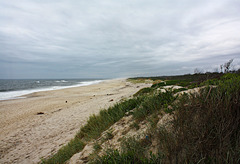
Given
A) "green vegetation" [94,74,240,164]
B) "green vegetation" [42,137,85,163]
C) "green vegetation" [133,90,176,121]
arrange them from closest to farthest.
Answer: "green vegetation" [94,74,240,164]
"green vegetation" [42,137,85,163]
"green vegetation" [133,90,176,121]

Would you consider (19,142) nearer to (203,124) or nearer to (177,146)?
(177,146)

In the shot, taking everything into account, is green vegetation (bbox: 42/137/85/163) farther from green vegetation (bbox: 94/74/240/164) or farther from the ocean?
the ocean

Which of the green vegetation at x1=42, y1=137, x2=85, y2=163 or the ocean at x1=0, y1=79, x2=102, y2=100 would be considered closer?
the green vegetation at x1=42, y1=137, x2=85, y2=163

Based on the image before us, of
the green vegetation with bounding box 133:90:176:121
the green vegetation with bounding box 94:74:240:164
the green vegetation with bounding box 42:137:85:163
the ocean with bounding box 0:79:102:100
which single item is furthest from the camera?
the ocean with bounding box 0:79:102:100

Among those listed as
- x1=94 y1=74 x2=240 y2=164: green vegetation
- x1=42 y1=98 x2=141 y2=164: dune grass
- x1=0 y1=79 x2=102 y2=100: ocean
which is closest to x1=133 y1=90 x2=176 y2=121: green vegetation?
x1=42 y1=98 x2=141 y2=164: dune grass

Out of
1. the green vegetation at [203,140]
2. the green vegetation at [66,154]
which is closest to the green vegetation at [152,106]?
the green vegetation at [203,140]

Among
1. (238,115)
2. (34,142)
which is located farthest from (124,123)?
(34,142)

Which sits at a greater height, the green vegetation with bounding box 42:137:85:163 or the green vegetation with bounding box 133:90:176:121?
the green vegetation with bounding box 133:90:176:121

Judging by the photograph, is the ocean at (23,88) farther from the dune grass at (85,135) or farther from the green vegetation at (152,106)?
the green vegetation at (152,106)

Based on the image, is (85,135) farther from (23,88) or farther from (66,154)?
(23,88)

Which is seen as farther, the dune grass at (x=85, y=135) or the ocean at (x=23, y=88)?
the ocean at (x=23, y=88)

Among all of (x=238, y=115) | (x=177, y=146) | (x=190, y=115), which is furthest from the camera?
(x=190, y=115)

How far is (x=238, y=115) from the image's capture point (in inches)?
85.0

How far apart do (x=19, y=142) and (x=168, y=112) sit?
283 inches
